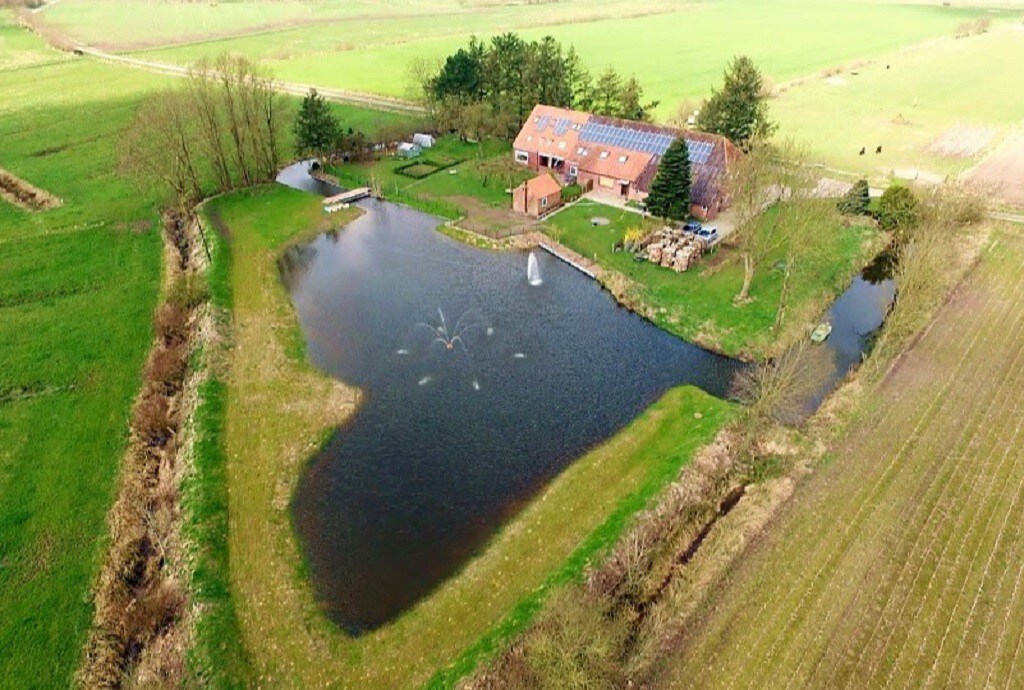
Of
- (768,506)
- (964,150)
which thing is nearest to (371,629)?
(768,506)

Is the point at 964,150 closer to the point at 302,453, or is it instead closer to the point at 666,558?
the point at 666,558

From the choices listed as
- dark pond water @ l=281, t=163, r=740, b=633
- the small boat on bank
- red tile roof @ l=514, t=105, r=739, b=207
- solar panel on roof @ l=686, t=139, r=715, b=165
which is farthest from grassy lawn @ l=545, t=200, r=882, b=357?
solar panel on roof @ l=686, t=139, r=715, b=165

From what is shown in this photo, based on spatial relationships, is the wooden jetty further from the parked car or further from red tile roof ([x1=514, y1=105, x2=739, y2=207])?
the parked car

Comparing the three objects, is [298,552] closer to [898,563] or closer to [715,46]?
[898,563]

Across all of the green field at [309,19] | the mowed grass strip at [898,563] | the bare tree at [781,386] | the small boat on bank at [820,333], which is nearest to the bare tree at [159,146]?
the bare tree at [781,386]

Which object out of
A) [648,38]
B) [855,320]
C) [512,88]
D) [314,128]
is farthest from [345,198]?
[648,38]

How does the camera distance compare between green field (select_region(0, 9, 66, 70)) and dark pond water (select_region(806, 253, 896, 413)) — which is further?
green field (select_region(0, 9, 66, 70))

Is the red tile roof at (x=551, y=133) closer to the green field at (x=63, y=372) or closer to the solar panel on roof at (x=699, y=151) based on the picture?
the solar panel on roof at (x=699, y=151)
